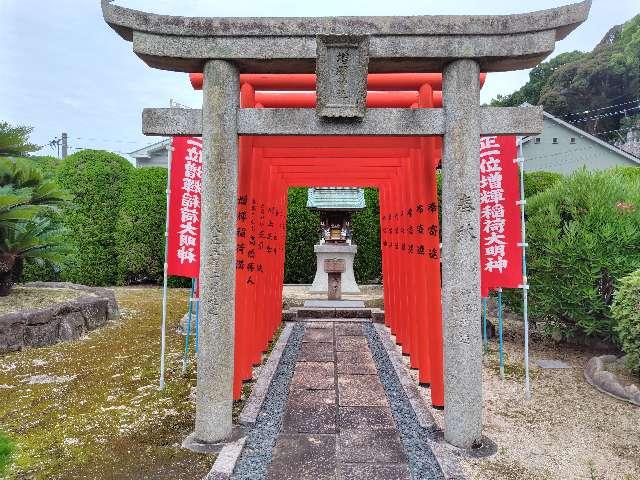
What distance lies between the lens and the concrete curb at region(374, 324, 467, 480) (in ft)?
11.1

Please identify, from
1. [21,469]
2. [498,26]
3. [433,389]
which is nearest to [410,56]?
[498,26]

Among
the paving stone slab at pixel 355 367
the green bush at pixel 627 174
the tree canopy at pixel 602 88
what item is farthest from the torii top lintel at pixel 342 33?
the tree canopy at pixel 602 88

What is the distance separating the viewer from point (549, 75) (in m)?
38.8

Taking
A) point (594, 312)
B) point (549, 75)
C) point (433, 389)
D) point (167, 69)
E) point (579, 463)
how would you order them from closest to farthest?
1. point (579, 463)
2. point (167, 69)
3. point (433, 389)
4. point (594, 312)
5. point (549, 75)

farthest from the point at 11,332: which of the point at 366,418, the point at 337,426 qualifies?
the point at 366,418

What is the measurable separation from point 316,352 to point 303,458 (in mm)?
3478

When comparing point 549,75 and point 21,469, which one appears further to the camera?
point 549,75

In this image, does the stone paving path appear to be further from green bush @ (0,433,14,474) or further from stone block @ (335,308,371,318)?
stone block @ (335,308,371,318)

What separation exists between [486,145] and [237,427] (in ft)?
14.2

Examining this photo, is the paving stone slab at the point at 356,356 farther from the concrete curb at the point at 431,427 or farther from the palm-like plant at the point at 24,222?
the palm-like plant at the point at 24,222

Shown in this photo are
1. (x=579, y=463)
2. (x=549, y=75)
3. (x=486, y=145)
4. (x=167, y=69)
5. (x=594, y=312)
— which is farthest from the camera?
(x=549, y=75)

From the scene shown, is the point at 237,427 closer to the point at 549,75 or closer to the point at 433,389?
the point at 433,389

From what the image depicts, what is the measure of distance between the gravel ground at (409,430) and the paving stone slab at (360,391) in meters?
0.10

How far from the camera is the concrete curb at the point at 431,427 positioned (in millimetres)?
3395
